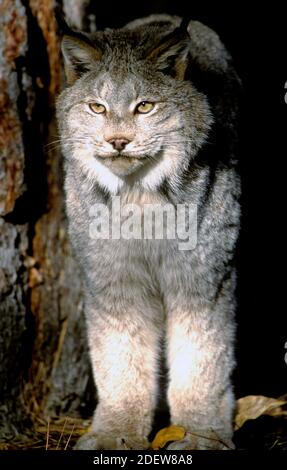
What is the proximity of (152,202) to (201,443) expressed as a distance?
134cm

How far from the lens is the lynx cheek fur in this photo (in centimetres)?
373

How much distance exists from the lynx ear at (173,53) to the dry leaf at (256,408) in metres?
1.98

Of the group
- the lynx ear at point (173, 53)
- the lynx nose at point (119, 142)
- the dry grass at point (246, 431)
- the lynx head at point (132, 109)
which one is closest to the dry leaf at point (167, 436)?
the dry grass at point (246, 431)

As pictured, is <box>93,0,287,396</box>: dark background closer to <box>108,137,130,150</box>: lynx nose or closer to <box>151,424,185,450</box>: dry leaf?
<box>151,424,185,450</box>: dry leaf

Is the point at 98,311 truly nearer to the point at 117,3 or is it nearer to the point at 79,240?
the point at 79,240

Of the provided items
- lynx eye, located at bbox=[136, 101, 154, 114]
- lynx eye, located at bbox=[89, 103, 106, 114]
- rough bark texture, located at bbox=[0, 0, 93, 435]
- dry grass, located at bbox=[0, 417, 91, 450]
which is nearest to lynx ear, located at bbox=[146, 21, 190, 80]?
lynx eye, located at bbox=[136, 101, 154, 114]

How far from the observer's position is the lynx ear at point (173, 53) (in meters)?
3.69

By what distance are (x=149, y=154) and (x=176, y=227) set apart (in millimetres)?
468

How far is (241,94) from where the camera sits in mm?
4762

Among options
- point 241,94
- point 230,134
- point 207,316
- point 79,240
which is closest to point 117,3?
point 241,94

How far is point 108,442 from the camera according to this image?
13.4ft

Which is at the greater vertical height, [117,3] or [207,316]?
[117,3]
